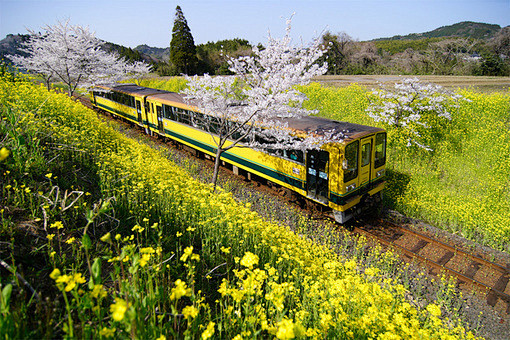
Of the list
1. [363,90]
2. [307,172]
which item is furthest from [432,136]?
[307,172]

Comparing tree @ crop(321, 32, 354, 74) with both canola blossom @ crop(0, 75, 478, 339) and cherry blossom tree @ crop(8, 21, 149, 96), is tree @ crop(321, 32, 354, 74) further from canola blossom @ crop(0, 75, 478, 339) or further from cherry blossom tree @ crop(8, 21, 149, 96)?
canola blossom @ crop(0, 75, 478, 339)

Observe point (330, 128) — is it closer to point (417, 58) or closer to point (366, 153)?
point (366, 153)

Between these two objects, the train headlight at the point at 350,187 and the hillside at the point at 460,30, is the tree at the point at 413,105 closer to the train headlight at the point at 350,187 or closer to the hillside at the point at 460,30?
the train headlight at the point at 350,187

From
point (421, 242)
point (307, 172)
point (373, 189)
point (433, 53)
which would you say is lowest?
point (421, 242)

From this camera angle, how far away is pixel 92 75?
17000mm

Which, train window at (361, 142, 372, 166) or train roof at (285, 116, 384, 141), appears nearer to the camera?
train roof at (285, 116, 384, 141)

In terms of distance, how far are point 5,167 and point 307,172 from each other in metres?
6.58

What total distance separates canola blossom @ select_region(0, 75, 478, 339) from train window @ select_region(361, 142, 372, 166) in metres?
3.50

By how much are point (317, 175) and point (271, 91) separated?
2.70m

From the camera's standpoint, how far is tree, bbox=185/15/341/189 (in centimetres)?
759

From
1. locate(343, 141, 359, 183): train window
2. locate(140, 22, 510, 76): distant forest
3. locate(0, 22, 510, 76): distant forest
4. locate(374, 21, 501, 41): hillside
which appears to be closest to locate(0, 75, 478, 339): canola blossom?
locate(343, 141, 359, 183): train window

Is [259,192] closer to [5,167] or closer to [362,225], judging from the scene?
[362,225]

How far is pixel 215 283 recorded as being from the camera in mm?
3865

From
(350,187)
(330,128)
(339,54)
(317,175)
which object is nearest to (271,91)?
(330,128)
